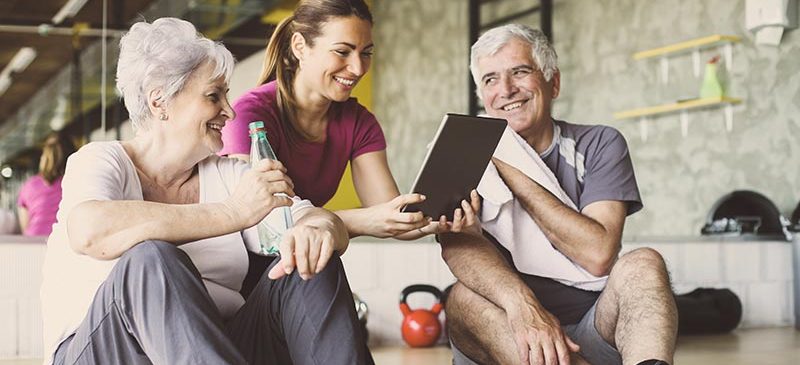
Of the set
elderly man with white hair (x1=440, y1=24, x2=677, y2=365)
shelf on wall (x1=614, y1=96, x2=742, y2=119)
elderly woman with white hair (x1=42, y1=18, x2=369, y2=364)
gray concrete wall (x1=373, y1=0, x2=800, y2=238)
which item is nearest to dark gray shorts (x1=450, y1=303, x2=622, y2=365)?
elderly man with white hair (x1=440, y1=24, x2=677, y2=365)

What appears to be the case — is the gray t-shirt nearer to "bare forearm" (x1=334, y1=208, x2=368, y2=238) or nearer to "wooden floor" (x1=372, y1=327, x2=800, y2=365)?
"bare forearm" (x1=334, y1=208, x2=368, y2=238)

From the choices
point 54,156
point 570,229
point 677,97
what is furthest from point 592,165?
point 677,97

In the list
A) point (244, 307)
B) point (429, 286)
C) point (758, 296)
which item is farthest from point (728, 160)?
point (244, 307)

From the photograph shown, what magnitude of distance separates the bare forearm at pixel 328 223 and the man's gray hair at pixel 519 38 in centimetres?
74

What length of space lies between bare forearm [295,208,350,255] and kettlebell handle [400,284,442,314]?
209 cm

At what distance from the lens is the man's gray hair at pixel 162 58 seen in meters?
1.72

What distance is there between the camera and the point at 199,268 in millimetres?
1790

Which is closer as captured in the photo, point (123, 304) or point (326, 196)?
point (123, 304)

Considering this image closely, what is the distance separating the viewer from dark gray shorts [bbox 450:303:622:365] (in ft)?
7.05

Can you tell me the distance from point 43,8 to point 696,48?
4.16 meters

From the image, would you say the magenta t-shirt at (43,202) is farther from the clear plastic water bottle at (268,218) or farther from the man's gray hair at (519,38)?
the clear plastic water bottle at (268,218)

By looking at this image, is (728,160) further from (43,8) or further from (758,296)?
(43,8)

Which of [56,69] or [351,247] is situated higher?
[56,69]

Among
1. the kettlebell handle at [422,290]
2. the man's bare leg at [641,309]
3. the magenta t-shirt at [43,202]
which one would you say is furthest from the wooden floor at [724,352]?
the magenta t-shirt at [43,202]
